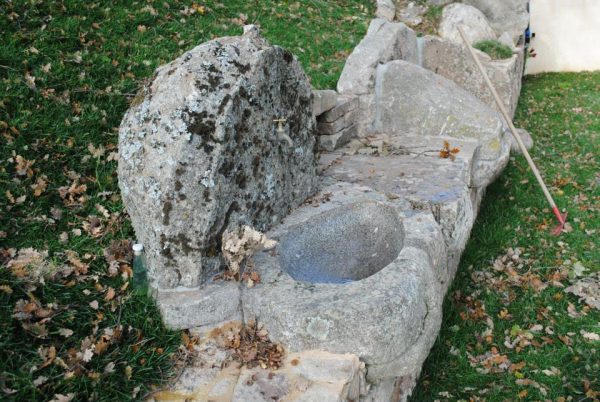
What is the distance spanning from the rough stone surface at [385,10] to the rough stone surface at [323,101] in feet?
20.0

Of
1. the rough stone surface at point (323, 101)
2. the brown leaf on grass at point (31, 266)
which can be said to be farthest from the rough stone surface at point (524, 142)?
the brown leaf on grass at point (31, 266)

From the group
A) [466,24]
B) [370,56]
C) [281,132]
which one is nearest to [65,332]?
[281,132]

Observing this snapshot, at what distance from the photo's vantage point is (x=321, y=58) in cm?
909

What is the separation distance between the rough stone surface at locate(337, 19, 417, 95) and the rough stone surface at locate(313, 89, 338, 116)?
0.62 metres

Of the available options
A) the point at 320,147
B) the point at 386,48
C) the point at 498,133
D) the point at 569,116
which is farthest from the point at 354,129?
the point at 569,116

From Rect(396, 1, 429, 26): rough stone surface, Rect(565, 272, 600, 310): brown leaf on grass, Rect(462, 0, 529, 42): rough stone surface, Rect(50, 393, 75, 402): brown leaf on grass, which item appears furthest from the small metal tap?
Rect(462, 0, 529, 42): rough stone surface


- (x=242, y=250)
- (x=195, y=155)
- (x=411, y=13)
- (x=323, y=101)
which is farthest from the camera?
(x=411, y=13)

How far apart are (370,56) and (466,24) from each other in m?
5.58

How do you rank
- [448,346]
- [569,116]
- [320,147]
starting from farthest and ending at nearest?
[569,116] → [320,147] → [448,346]

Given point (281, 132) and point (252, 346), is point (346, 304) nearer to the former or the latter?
point (252, 346)

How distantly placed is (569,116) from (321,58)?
5898 millimetres

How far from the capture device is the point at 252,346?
3.58m

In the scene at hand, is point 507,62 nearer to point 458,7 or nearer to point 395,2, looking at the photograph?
point 458,7

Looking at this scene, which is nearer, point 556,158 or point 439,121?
point 439,121
